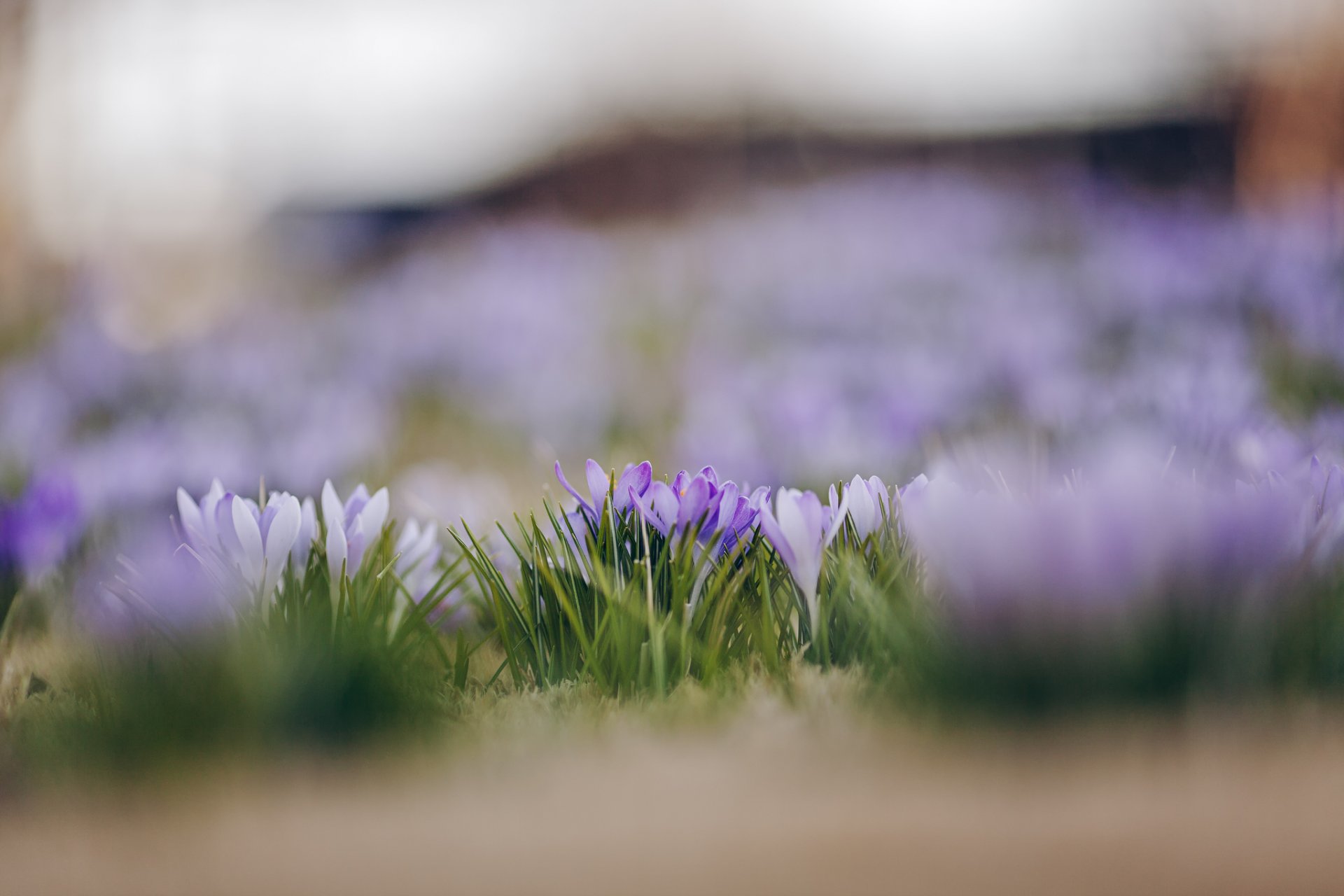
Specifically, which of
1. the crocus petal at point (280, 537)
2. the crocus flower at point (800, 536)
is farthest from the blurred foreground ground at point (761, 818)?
the crocus petal at point (280, 537)

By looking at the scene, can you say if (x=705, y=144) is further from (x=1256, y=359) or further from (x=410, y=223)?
(x=1256, y=359)

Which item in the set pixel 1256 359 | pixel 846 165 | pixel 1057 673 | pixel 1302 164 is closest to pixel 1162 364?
pixel 1256 359

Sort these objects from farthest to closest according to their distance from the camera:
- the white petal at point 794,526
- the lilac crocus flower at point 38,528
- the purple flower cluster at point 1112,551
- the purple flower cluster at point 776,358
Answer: the purple flower cluster at point 776,358, the lilac crocus flower at point 38,528, the white petal at point 794,526, the purple flower cluster at point 1112,551

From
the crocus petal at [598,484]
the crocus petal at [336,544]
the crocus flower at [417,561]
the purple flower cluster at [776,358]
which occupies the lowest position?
the crocus flower at [417,561]

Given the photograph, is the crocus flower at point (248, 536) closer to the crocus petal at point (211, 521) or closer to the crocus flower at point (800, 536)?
the crocus petal at point (211, 521)

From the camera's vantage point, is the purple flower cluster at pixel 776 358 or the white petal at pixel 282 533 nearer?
the white petal at pixel 282 533
